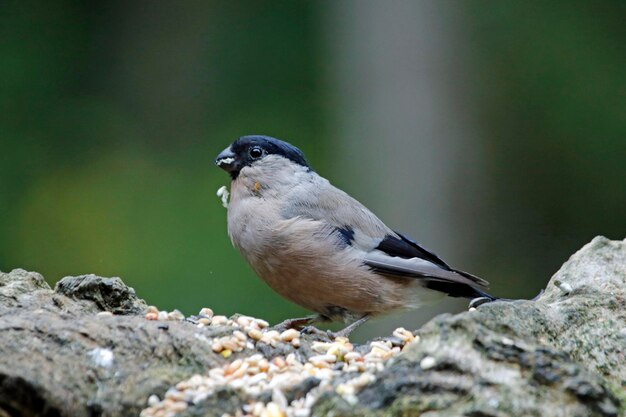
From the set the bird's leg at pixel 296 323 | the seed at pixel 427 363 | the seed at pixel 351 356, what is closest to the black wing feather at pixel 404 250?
the bird's leg at pixel 296 323

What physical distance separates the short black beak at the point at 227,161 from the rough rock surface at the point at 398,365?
1.59 meters

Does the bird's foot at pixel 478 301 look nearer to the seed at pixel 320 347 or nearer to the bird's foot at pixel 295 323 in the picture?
the bird's foot at pixel 295 323

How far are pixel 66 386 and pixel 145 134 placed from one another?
6913 millimetres

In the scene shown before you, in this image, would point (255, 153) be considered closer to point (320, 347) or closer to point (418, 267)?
point (418, 267)

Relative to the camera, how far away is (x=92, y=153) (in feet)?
28.2

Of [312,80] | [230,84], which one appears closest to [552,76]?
[312,80]

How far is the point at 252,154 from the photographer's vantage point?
4.73 metres

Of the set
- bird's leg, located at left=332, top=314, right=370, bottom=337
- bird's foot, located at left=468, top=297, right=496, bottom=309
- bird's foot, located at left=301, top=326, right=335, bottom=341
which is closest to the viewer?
bird's foot, located at left=301, top=326, right=335, bottom=341

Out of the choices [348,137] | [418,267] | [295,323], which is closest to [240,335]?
[295,323]

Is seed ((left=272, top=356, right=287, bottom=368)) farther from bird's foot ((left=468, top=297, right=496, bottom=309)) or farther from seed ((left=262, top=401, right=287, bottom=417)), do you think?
bird's foot ((left=468, top=297, right=496, bottom=309))

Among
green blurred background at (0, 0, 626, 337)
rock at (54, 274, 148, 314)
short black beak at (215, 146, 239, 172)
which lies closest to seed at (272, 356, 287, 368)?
rock at (54, 274, 148, 314)

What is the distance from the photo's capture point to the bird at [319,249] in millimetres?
4172

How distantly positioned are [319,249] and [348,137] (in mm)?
3839

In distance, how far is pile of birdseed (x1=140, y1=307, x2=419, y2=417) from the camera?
2.39 m
